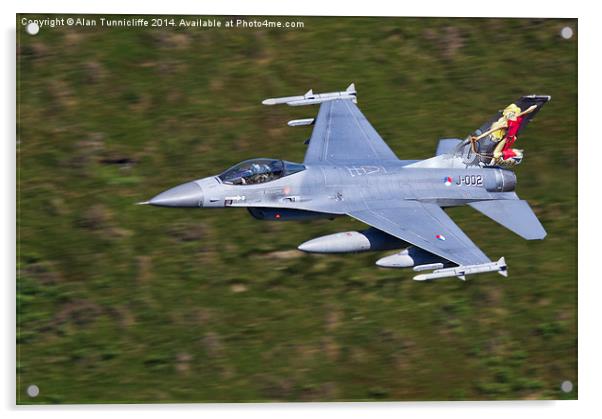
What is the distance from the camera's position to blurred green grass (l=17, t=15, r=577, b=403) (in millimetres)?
20969

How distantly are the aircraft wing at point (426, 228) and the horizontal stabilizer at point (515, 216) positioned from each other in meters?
1.00

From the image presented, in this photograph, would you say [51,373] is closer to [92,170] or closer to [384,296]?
[92,170]

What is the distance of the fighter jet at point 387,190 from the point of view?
22750 millimetres

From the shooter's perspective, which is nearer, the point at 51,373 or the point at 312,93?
the point at 51,373

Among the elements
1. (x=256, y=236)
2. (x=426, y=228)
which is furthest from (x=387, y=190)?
(x=256, y=236)

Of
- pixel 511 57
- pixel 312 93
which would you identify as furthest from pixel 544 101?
pixel 312 93

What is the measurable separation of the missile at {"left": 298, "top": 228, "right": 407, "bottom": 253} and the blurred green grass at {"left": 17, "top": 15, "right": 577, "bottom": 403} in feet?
1.23

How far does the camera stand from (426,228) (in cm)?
2316

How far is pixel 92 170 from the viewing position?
78.1 feet

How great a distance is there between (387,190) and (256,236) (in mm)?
2794

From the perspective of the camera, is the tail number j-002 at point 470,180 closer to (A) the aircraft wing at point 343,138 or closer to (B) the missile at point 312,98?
→ (A) the aircraft wing at point 343,138

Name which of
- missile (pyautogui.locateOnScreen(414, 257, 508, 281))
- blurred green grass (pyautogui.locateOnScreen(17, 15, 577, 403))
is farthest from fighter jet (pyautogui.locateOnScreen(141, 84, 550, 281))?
blurred green grass (pyautogui.locateOnScreen(17, 15, 577, 403))

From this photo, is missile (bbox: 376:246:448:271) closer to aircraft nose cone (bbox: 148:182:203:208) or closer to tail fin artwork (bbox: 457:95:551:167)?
tail fin artwork (bbox: 457:95:551:167)

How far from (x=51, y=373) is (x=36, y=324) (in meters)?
0.91
